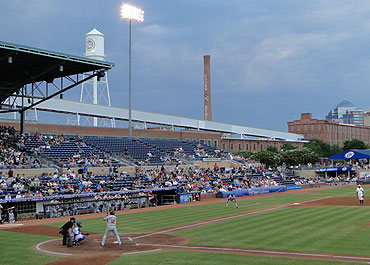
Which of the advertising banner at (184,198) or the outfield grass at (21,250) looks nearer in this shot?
the outfield grass at (21,250)

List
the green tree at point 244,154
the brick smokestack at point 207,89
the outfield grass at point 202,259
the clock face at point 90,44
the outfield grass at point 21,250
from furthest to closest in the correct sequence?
the brick smokestack at point 207,89, the green tree at point 244,154, the clock face at point 90,44, the outfield grass at point 21,250, the outfield grass at point 202,259

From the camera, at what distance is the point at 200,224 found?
2414 centimetres

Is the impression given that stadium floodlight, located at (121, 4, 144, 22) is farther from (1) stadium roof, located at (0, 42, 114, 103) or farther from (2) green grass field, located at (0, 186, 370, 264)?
(2) green grass field, located at (0, 186, 370, 264)

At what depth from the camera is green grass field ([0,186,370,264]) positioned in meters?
14.9

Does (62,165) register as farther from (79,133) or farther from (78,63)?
(79,133)

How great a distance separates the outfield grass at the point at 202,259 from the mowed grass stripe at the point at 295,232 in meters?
1.92

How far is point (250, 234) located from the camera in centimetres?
1970

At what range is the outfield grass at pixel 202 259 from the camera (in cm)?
1384

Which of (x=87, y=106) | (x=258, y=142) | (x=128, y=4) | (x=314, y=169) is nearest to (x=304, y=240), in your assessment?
(x=128, y=4)

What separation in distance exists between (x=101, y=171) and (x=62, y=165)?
4309 millimetres

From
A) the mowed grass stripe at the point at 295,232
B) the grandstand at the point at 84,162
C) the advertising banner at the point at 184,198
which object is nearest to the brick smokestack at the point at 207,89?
the grandstand at the point at 84,162

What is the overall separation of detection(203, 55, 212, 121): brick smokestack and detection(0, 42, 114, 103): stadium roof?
56372 mm

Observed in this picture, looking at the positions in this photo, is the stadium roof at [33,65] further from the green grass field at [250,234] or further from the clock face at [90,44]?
the clock face at [90,44]

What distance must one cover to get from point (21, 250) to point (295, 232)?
11.9 meters
